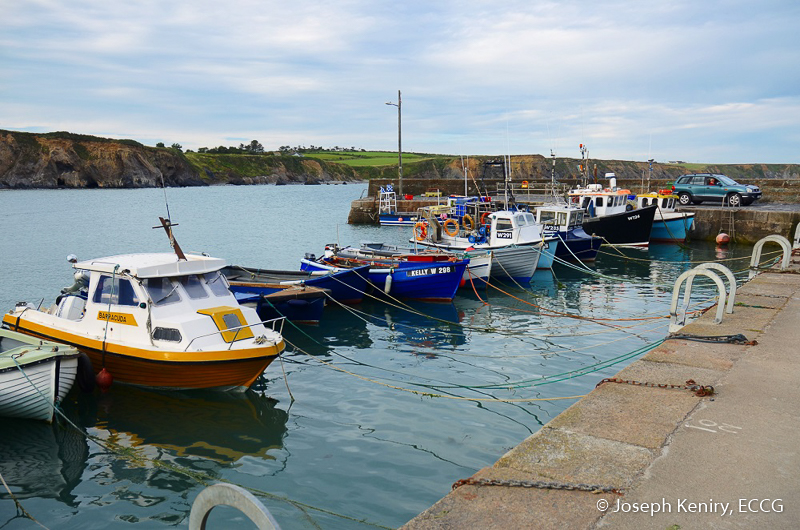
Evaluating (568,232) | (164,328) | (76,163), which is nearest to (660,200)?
(568,232)

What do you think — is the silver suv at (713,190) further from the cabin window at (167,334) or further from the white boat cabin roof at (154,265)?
the cabin window at (167,334)

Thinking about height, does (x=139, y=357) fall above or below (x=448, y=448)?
above

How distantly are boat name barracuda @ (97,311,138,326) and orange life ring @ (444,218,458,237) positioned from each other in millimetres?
16330

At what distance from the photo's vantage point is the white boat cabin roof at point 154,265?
1085cm

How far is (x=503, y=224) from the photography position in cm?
2420

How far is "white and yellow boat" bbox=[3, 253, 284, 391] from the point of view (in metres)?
10.3

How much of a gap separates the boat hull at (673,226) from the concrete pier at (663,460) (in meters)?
28.2

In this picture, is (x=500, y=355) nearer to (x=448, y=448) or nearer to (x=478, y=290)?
(x=448, y=448)

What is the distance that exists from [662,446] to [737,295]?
9.48 metres

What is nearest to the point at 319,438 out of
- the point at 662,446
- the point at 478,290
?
the point at 662,446

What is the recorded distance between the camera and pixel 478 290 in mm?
22281

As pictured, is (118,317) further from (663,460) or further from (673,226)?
(673,226)

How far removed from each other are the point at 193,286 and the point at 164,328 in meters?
1.17

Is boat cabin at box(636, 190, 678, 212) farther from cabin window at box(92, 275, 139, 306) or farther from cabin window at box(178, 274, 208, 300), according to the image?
cabin window at box(92, 275, 139, 306)
